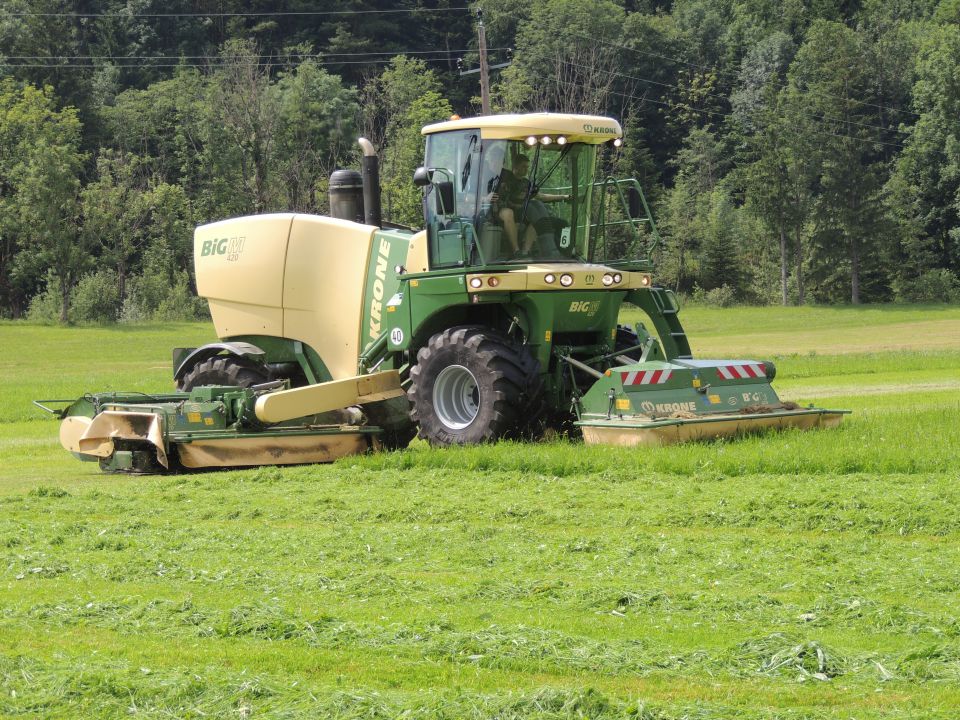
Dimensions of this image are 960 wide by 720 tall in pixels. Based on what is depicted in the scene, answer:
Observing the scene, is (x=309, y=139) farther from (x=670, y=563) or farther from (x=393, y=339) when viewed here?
(x=670, y=563)

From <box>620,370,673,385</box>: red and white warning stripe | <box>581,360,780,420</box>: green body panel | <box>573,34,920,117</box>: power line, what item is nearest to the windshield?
<box>581,360,780,420</box>: green body panel

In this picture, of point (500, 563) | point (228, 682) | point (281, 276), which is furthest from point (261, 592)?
point (281, 276)

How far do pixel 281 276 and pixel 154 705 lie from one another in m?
11.6

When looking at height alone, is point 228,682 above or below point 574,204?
below

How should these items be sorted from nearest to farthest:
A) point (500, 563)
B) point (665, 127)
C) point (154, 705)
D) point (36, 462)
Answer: point (154, 705) → point (500, 563) → point (36, 462) → point (665, 127)

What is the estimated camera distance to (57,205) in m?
59.2

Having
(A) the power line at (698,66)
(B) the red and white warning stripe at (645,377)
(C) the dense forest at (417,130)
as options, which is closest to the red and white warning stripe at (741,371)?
(B) the red and white warning stripe at (645,377)

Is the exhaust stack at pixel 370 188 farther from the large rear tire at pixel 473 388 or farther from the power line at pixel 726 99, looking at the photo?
the power line at pixel 726 99

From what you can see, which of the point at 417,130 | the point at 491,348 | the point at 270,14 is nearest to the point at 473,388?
the point at 491,348

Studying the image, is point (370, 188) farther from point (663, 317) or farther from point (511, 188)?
point (663, 317)

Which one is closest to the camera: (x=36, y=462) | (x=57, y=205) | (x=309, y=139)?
(x=36, y=462)

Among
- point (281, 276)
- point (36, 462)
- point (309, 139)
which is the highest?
point (309, 139)

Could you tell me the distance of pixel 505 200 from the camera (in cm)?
1516

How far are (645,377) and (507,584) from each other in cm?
599
